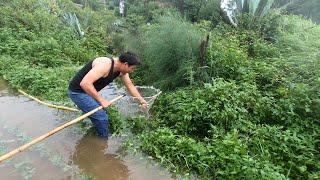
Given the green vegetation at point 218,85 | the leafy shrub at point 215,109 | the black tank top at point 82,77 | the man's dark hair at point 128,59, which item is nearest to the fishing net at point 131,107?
the green vegetation at point 218,85

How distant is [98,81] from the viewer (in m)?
4.87

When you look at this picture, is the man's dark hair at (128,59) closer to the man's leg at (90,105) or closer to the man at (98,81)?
the man at (98,81)

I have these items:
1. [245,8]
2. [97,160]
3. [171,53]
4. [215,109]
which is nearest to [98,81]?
[97,160]

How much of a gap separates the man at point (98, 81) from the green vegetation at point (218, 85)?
538mm

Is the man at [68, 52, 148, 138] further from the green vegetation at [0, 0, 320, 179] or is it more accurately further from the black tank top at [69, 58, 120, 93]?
the green vegetation at [0, 0, 320, 179]

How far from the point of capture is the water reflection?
4.46m

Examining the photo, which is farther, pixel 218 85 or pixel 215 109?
pixel 218 85

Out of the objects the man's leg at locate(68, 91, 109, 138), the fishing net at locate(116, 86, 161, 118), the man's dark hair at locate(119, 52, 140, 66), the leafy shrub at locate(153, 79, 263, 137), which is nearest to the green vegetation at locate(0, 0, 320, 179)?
the leafy shrub at locate(153, 79, 263, 137)

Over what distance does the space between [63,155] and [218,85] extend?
238 cm

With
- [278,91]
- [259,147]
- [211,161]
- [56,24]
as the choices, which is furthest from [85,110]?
[56,24]

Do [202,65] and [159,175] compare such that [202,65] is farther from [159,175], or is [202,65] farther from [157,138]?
[159,175]

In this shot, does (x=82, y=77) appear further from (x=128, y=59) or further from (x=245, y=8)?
(x=245, y=8)

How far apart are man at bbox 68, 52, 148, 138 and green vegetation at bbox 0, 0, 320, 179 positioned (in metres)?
0.54

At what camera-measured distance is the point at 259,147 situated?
15.1 feet
